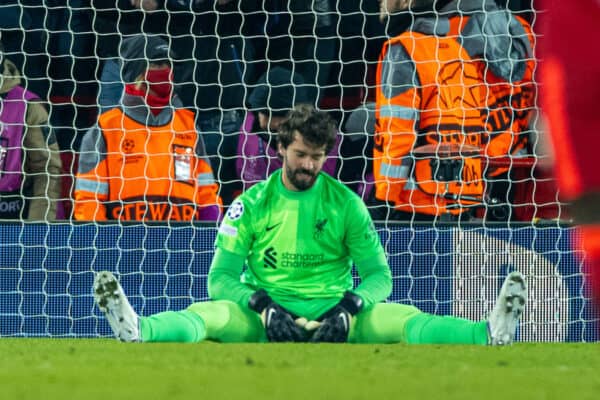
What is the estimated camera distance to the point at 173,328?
549 cm

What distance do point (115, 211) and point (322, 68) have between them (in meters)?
1.66

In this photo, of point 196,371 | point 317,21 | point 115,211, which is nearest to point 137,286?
point 115,211

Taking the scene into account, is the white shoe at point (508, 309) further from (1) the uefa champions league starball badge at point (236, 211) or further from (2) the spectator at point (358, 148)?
(2) the spectator at point (358, 148)

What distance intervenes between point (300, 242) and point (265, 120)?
161 cm

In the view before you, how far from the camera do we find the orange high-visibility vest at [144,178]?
6836mm

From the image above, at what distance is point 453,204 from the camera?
6652 millimetres

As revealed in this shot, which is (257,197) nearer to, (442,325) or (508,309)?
(442,325)

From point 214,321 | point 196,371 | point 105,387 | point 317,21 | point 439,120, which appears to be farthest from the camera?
point 317,21

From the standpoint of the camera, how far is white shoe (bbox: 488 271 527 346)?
17.3 ft

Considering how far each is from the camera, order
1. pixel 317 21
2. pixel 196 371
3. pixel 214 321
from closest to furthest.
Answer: pixel 196 371, pixel 214 321, pixel 317 21

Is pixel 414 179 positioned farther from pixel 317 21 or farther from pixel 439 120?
pixel 317 21

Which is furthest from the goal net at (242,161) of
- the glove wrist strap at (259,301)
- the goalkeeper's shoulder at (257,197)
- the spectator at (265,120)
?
the glove wrist strap at (259,301)

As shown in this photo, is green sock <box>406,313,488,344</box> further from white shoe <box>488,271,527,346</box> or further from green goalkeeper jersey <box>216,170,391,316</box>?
green goalkeeper jersey <box>216,170,391,316</box>

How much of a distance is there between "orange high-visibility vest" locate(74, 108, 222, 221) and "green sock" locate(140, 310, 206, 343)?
4.44 feet
